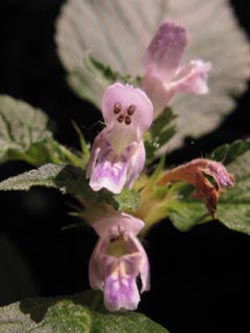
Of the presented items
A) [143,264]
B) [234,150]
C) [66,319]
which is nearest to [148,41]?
[234,150]

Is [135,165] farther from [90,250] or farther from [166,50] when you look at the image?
[90,250]

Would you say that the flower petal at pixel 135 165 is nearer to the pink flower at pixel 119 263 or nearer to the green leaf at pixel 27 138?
the pink flower at pixel 119 263

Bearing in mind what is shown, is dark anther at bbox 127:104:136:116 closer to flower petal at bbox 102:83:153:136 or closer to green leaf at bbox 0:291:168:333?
flower petal at bbox 102:83:153:136

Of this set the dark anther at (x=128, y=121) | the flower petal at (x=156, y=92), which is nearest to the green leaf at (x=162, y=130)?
the flower petal at (x=156, y=92)

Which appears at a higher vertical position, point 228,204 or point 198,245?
point 228,204

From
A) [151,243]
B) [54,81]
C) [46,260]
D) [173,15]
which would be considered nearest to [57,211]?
[46,260]

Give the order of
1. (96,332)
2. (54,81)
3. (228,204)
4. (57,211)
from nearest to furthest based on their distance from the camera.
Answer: (96,332) → (228,204) → (57,211) → (54,81)

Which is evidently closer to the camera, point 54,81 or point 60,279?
point 60,279

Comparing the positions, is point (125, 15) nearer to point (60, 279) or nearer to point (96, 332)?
point (60, 279)
